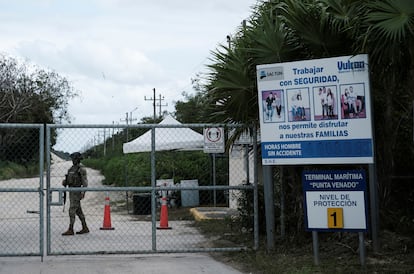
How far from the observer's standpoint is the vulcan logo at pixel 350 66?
8.38m

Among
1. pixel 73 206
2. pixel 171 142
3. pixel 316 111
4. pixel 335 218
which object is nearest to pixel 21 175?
pixel 73 206

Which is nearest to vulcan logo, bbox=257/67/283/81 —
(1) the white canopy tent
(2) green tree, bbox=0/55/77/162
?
(1) the white canopy tent

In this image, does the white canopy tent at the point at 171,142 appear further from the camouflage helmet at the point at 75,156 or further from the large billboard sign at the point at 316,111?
the large billboard sign at the point at 316,111

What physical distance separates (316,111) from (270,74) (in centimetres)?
91

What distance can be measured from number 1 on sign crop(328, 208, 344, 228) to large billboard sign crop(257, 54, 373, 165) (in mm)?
688

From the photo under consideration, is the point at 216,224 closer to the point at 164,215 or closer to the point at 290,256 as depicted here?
the point at 164,215

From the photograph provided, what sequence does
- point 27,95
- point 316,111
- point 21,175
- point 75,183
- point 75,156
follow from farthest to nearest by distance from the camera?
point 27,95 < point 75,183 < point 75,156 < point 21,175 < point 316,111

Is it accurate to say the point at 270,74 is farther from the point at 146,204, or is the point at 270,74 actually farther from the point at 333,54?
the point at 146,204

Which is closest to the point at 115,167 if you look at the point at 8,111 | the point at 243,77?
the point at 8,111

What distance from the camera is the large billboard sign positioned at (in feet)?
27.4

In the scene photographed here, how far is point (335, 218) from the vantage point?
27.1ft

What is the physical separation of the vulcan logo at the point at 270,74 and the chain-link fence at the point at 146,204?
4.18 ft

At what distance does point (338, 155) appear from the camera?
332 inches

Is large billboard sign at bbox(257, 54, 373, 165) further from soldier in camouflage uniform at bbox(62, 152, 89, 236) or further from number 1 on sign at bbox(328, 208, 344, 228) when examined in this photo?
soldier in camouflage uniform at bbox(62, 152, 89, 236)
